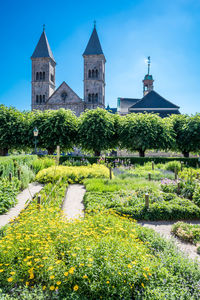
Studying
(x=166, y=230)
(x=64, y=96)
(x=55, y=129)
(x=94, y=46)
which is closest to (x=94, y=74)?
(x=94, y=46)

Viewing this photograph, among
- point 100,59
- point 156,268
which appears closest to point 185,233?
point 156,268

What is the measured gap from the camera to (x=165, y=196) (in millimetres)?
7914

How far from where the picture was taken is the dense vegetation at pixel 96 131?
20.0 m

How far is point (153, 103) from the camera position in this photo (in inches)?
1475

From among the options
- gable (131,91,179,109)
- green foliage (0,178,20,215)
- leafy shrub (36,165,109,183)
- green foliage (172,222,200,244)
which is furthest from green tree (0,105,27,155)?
gable (131,91,179,109)

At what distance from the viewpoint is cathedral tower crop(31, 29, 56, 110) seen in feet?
137

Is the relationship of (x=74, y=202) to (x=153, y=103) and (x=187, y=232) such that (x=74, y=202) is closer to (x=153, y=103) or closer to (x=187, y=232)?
(x=187, y=232)

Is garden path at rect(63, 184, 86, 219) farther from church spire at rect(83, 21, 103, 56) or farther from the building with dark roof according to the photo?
church spire at rect(83, 21, 103, 56)

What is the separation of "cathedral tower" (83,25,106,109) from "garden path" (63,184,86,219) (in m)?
31.9

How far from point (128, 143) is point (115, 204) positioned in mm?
14252

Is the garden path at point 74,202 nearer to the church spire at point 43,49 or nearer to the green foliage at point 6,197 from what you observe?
the green foliage at point 6,197

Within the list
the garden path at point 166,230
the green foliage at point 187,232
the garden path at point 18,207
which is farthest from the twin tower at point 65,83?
the green foliage at point 187,232

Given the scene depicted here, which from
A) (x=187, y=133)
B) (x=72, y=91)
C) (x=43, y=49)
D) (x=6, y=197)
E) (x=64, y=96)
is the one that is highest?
(x=43, y=49)

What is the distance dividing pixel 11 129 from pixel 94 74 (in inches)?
985
